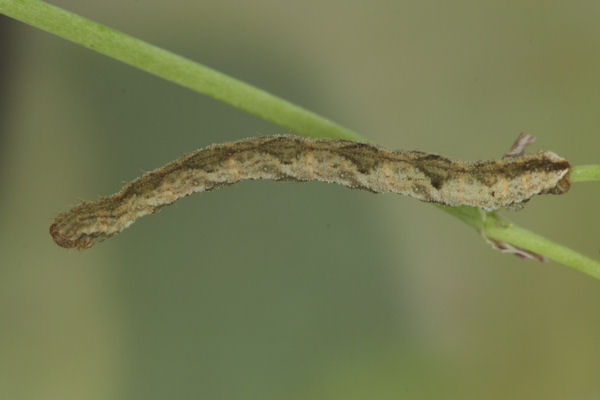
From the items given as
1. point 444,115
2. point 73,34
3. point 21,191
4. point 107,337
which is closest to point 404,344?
point 444,115

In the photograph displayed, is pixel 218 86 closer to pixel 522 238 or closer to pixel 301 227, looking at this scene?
pixel 522 238

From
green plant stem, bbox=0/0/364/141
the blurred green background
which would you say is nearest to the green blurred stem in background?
green plant stem, bbox=0/0/364/141

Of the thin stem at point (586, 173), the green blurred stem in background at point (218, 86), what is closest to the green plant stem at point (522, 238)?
the green blurred stem in background at point (218, 86)

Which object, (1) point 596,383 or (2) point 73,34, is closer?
(2) point 73,34

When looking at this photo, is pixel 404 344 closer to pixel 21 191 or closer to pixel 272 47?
pixel 272 47

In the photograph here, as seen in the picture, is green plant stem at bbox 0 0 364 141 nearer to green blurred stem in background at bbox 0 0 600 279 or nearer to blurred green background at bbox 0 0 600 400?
green blurred stem in background at bbox 0 0 600 279

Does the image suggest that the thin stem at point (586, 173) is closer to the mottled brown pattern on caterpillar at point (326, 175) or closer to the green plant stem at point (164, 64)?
the mottled brown pattern on caterpillar at point (326, 175)
